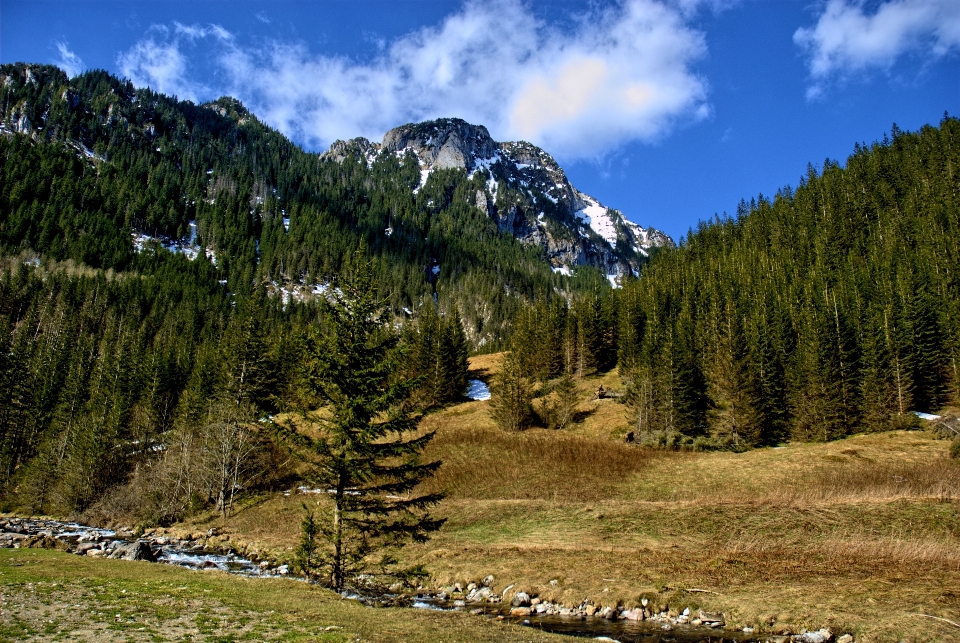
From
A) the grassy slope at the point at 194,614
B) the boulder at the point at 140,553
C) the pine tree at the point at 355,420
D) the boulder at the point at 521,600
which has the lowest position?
the boulder at the point at 140,553

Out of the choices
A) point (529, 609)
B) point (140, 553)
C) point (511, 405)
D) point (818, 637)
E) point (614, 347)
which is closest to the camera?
point (818, 637)

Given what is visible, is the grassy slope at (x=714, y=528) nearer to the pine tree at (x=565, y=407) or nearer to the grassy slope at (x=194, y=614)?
the grassy slope at (x=194, y=614)

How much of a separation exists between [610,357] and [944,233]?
6784 centimetres

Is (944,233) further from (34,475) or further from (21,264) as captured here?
(21,264)

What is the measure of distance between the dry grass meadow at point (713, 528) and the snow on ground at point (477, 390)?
28.8 meters

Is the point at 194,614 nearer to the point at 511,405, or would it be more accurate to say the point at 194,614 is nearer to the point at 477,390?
the point at 511,405

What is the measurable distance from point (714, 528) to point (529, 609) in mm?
12267

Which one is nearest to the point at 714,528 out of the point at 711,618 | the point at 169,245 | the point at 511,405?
the point at 711,618

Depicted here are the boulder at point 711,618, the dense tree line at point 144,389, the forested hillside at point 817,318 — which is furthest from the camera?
the forested hillside at point 817,318

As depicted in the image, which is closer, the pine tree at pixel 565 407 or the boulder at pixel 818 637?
the boulder at pixel 818 637

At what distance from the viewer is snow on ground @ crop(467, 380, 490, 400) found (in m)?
80.3

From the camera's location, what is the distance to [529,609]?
18203mm

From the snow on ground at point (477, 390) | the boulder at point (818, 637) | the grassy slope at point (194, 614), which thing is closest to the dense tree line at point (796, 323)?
the snow on ground at point (477, 390)

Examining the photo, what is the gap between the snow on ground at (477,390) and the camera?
80.3 metres
